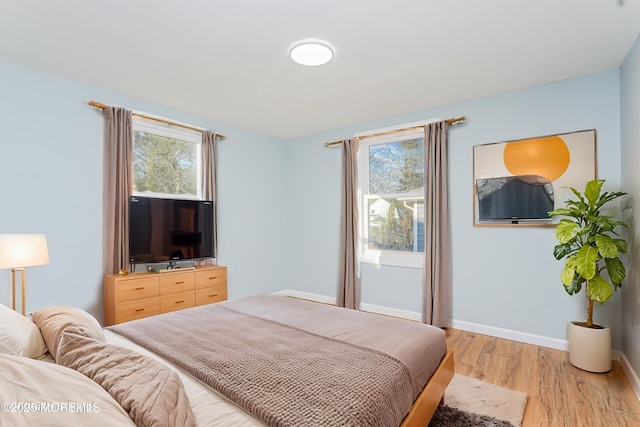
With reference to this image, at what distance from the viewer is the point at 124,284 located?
120 inches

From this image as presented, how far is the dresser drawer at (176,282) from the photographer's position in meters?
3.30

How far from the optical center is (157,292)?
3.24m

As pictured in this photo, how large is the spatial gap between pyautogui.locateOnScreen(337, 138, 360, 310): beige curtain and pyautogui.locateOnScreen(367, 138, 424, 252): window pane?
0.23 metres

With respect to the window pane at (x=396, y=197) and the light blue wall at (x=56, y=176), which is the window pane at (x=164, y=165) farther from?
the window pane at (x=396, y=197)

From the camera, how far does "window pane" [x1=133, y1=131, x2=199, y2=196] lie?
3568 millimetres

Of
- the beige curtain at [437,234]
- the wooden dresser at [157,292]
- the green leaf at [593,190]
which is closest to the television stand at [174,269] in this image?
the wooden dresser at [157,292]

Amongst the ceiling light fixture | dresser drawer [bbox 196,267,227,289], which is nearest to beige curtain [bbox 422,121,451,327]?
the ceiling light fixture

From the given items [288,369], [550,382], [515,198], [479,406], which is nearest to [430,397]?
[479,406]

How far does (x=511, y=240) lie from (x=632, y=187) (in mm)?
1054

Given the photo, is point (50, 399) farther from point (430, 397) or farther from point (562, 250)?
point (562, 250)

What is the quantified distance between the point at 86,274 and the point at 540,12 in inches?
172

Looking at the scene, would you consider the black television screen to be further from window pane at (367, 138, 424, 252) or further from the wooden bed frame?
the wooden bed frame

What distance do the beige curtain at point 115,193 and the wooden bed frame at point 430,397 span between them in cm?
310

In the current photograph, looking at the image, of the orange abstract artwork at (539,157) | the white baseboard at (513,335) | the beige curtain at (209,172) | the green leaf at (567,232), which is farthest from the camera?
the beige curtain at (209,172)
